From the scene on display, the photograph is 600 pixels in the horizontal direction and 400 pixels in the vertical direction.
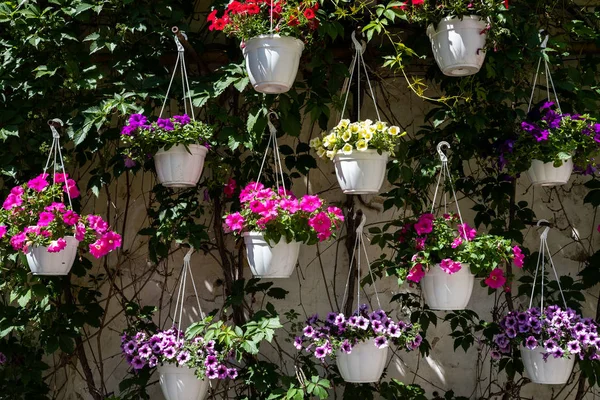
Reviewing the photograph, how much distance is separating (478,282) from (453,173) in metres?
0.55

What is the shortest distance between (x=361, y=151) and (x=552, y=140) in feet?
2.24

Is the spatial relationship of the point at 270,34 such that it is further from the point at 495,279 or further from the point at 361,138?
the point at 495,279

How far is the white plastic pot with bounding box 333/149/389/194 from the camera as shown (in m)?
2.46

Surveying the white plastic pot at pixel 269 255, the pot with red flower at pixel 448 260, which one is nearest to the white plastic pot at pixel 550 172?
the pot with red flower at pixel 448 260

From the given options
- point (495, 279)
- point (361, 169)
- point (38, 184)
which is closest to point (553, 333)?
point (495, 279)

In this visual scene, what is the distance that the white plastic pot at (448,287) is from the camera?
254 cm

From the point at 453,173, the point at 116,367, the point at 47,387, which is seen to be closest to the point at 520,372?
the point at 453,173

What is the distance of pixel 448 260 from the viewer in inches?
98.5

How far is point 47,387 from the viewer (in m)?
3.04

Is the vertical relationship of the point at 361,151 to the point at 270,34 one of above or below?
below

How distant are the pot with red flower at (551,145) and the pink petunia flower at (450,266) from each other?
41cm

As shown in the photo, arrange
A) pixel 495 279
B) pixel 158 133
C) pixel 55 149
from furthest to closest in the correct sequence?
pixel 55 149 → pixel 495 279 → pixel 158 133

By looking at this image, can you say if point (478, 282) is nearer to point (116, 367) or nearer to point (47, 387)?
point (116, 367)

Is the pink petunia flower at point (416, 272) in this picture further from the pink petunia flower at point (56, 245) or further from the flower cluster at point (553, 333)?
the pink petunia flower at point (56, 245)
